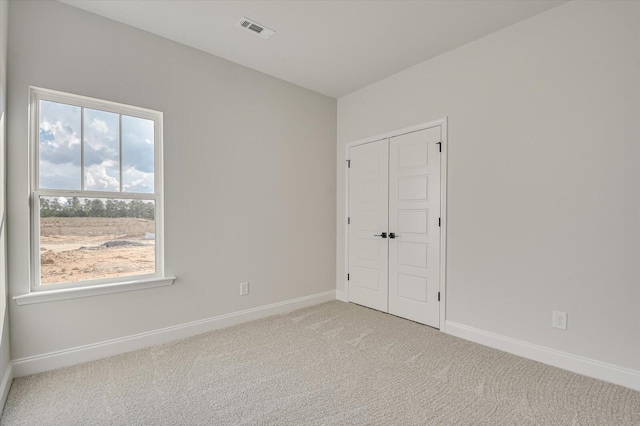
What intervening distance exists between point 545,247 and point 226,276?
2918mm

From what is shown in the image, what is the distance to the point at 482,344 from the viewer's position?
2.76 m

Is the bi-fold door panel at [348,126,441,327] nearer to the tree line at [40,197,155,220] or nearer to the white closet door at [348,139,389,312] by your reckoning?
the white closet door at [348,139,389,312]

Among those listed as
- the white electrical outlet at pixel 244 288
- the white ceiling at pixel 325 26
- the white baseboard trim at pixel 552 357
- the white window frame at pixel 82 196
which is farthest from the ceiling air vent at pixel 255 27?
the white baseboard trim at pixel 552 357

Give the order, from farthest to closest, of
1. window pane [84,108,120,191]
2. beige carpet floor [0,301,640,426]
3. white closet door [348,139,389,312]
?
white closet door [348,139,389,312], window pane [84,108,120,191], beige carpet floor [0,301,640,426]

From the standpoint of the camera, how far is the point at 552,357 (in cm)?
239

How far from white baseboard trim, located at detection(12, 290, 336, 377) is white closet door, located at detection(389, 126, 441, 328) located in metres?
1.33

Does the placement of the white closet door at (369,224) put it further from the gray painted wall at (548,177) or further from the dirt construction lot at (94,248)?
the dirt construction lot at (94,248)

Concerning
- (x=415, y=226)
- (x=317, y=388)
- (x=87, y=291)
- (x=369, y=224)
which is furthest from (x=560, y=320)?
(x=87, y=291)

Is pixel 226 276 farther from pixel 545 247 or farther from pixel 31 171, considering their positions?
pixel 545 247

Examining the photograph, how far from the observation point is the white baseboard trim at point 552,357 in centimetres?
210

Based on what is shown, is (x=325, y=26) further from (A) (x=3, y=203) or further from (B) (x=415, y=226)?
(A) (x=3, y=203)

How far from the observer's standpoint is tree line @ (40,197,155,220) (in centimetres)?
237

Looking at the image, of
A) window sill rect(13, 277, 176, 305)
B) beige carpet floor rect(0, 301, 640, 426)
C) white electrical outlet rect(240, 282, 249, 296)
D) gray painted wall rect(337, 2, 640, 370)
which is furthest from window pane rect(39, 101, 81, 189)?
gray painted wall rect(337, 2, 640, 370)

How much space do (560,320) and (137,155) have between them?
3772 millimetres
